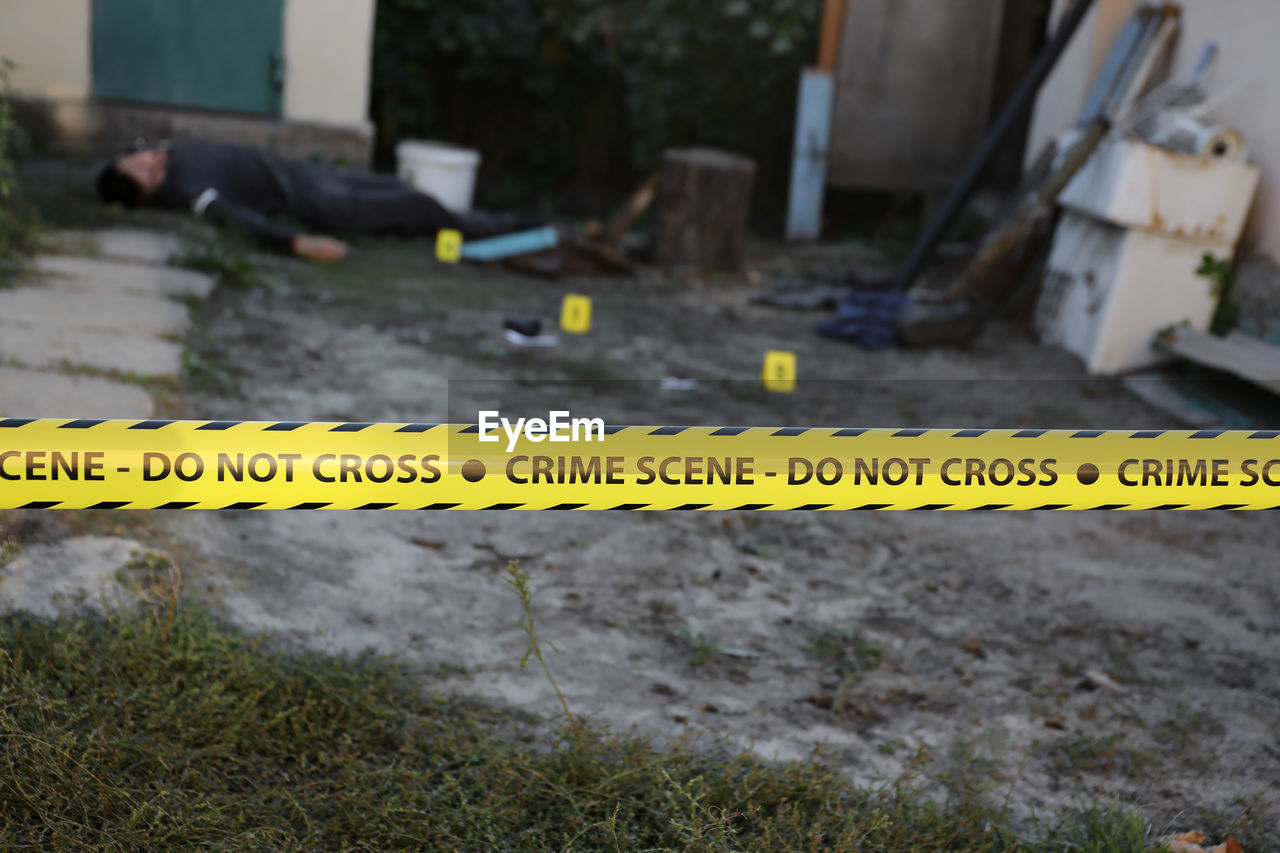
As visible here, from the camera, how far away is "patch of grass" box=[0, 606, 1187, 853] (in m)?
1.75

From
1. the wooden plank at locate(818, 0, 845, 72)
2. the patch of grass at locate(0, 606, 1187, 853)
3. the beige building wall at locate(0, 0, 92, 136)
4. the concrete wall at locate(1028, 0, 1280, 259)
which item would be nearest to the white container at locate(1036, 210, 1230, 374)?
the concrete wall at locate(1028, 0, 1280, 259)

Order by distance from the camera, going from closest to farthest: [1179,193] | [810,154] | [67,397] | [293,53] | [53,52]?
[67,397] → [1179,193] → [53,52] → [293,53] → [810,154]

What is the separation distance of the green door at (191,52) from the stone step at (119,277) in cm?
283

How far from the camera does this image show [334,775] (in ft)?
6.33

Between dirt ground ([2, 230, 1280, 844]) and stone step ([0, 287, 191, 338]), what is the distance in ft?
0.54

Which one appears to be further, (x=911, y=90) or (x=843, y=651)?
(x=911, y=90)

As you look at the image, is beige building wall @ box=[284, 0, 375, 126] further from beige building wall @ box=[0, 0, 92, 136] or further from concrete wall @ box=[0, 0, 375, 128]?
beige building wall @ box=[0, 0, 92, 136]

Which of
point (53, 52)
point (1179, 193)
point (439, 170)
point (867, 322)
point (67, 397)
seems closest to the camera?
point (67, 397)

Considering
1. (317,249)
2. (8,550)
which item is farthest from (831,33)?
(8,550)

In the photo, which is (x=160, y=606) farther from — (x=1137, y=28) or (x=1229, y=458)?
(x=1137, y=28)

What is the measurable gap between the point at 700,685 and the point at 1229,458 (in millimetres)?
1110

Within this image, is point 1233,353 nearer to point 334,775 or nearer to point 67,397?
→ point 334,775

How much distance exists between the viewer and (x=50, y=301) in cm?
416

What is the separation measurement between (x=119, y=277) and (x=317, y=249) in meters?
1.36
